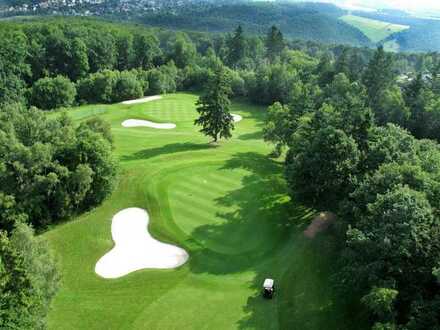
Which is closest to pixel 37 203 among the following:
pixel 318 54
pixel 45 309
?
pixel 45 309

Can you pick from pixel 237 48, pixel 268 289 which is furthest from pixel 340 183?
pixel 237 48

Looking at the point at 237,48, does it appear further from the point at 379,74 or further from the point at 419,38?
the point at 419,38

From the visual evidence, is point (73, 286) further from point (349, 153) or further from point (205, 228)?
point (349, 153)

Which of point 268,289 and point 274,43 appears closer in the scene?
point 268,289

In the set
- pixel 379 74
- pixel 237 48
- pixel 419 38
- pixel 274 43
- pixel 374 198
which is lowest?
pixel 374 198

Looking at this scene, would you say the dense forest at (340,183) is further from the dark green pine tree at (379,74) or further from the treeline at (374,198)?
the dark green pine tree at (379,74)

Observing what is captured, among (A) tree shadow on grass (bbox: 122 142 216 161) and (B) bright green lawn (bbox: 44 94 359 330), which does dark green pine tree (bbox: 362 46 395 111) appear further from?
(A) tree shadow on grass (bbox: 122 142 216 161)

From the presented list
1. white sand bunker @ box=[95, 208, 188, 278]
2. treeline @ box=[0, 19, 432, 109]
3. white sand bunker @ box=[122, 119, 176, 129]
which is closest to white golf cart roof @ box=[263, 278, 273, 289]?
white sand bunker @ box=[95, 208, 188, 278]
